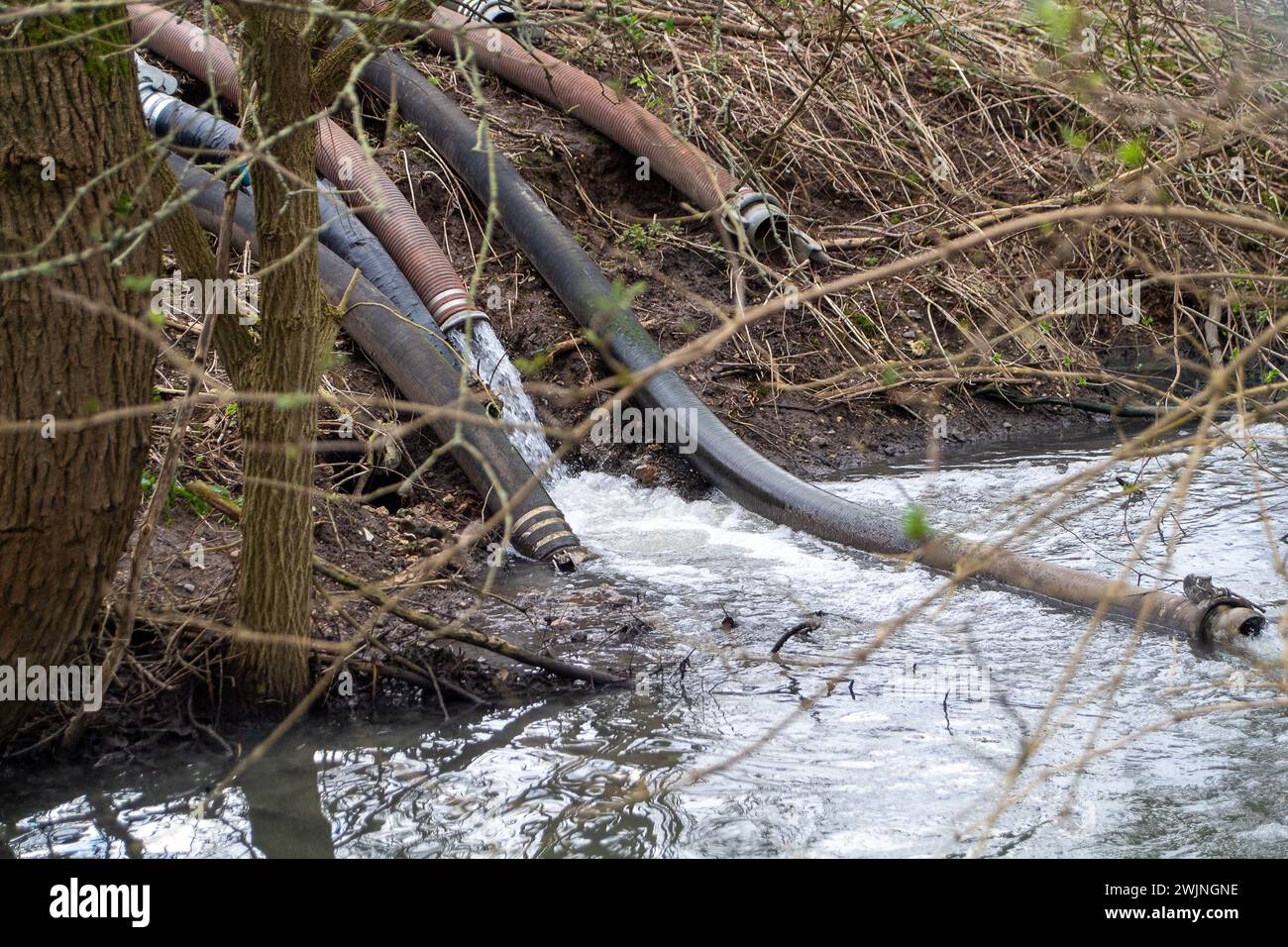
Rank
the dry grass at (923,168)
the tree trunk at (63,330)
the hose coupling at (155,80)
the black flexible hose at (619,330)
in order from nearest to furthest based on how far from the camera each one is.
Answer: the tree trunk at (63,330) < the black flexible hose at (619,330) < the hose coupling at (155,80) < the dry grass at (923,168)

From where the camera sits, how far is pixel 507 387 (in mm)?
6062

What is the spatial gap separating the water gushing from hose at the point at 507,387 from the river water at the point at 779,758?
1.37 meters

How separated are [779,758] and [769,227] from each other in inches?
169

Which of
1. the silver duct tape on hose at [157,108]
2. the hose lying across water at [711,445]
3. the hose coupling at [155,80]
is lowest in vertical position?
the hose lying across water at [711,445]

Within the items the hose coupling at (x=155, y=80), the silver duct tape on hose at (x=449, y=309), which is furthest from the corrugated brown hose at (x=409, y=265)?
the hose coupling at (x=155, y=80)

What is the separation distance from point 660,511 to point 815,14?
13.8 ft

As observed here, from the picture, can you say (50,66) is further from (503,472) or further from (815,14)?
(815,14)

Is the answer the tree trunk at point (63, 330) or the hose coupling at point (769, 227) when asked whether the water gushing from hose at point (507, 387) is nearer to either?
the hose coupling at point (769, 227)

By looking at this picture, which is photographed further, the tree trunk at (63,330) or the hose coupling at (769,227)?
the hose coupling at (769,227)

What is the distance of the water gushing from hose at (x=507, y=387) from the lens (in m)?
5.95

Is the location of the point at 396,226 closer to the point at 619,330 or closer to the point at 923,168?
the point at 619,330

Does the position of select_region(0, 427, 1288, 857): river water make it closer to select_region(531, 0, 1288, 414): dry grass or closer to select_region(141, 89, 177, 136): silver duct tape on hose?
select_region(531, 0, 1288, 414): dry grass

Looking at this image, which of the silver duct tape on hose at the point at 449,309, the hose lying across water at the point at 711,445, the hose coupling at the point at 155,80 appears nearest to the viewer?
the hose lying across water at the point at 711,445

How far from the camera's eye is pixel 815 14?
8.04 metres
